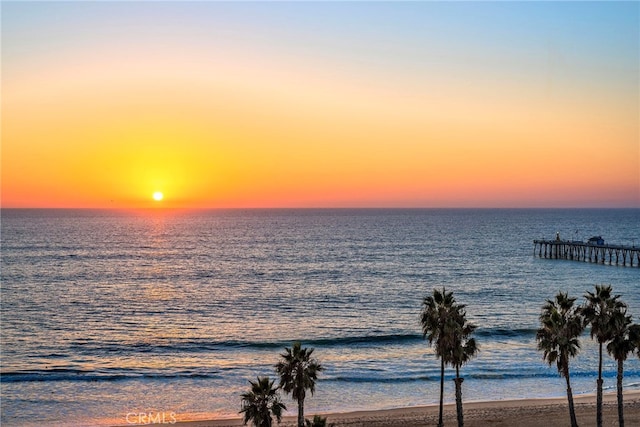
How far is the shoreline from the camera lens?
136ft


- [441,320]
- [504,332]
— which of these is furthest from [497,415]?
[504,332]

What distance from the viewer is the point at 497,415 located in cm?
4294

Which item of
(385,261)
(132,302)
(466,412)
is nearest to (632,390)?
(466,412)

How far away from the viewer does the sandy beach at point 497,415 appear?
41344 millimetres

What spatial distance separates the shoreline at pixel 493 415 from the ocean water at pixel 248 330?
2029 millimetres

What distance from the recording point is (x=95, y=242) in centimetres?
19275

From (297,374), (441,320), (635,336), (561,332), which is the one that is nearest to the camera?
(297,374)

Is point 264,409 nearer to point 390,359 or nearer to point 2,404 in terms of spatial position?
point 2,404

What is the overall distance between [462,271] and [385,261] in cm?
2154

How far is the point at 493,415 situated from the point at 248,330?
34.6 metres

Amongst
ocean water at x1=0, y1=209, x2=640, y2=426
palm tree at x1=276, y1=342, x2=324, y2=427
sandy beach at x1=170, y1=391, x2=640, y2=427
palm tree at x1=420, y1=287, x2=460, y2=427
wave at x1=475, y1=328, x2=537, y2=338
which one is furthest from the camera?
wave at x1=475, y1=328, x2=537, y2=338

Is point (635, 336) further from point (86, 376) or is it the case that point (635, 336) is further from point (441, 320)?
point (86, 376)

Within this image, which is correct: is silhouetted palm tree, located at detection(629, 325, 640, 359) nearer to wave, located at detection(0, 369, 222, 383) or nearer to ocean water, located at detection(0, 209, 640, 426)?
ocean water, located at detection(0, 209, 640, 426)

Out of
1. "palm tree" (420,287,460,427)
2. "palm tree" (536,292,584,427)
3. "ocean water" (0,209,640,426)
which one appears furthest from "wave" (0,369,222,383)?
"palm tree" (536,292,584,427)
